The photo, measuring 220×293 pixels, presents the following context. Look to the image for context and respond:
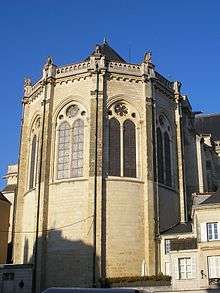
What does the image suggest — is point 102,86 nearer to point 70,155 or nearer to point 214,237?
point 70,155

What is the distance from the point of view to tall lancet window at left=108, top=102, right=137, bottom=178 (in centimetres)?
3416

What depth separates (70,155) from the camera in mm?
34750

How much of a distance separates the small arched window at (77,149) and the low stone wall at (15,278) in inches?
279

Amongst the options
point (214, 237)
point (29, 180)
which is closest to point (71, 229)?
point (29, 180)

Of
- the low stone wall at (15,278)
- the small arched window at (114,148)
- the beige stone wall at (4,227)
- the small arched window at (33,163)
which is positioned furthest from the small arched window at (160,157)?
the beige stone wall at (4,227)

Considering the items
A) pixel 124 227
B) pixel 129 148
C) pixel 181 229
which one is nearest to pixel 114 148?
pixel 129 148

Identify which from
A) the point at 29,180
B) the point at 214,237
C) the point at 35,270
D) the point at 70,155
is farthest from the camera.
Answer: the point at 29,180

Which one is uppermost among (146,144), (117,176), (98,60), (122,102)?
(98,60)

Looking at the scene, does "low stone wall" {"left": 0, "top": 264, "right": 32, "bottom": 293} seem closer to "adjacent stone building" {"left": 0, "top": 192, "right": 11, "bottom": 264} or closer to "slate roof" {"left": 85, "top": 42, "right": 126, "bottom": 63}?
"adjacent stone building" {"left": 0, "top": 192, "right": 11, "bottom": 264}

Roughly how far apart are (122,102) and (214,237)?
1242 cm

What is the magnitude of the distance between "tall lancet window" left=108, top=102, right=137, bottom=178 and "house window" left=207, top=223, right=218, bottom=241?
722cm

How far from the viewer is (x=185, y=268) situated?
2936cm

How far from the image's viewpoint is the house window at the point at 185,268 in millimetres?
29031

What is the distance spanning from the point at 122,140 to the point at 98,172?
11.4 ft
